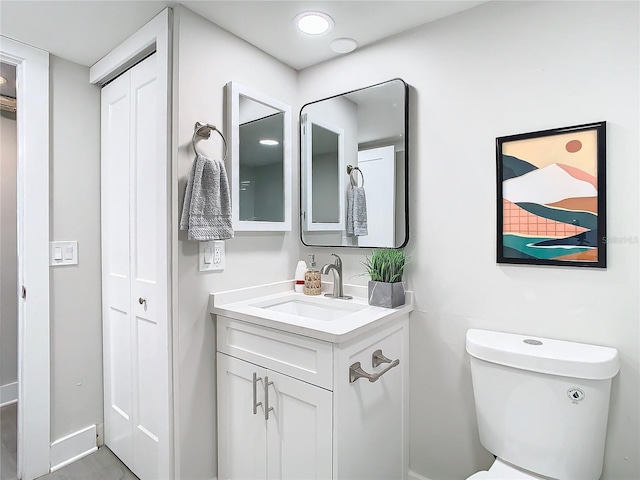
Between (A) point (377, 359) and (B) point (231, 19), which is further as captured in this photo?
(B) point (231, 19)

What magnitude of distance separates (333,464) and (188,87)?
5.08ft

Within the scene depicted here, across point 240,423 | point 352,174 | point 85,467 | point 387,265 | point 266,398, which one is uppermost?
point 352,174

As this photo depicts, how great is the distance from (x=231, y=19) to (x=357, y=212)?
1.03 m

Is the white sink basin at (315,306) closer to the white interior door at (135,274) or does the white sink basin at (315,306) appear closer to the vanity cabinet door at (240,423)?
the vanity cabinet door at (240,423)

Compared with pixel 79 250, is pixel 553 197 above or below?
above

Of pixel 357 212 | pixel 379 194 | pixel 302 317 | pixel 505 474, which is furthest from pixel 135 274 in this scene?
pixel 505 474

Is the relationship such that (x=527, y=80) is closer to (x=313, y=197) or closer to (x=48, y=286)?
(x=313, y=197)

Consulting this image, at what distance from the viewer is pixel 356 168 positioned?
1764 mm

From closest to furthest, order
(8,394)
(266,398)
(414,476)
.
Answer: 1. (266,398)
2. (414,476)
3. (8,394)

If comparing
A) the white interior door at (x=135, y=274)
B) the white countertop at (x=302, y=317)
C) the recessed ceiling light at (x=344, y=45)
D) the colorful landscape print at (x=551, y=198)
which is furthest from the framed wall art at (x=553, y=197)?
the white interior door at (x=135, y=274)

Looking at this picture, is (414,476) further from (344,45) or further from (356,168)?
(344,45)

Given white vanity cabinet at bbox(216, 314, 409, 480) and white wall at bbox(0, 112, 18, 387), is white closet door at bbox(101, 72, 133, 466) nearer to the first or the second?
white vanity cabinet at bbox(216, 314, 409, 480)

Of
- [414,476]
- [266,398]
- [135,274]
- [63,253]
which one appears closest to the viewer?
[266,398]

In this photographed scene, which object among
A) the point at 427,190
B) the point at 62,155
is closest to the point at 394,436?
the point at 427,190
